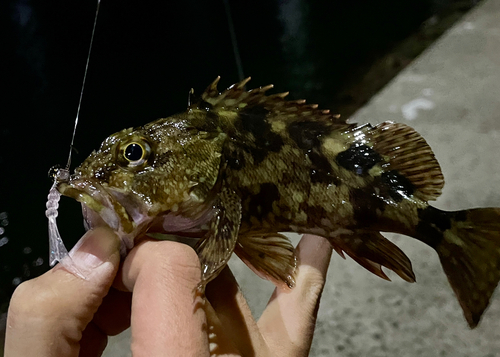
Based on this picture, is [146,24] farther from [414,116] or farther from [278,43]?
[414,116]

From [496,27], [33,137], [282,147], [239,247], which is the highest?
[282,147]

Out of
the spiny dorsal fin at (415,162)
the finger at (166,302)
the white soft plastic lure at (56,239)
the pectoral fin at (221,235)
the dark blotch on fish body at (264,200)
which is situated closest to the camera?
the finger at (166,302)

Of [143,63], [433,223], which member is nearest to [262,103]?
[433,223]

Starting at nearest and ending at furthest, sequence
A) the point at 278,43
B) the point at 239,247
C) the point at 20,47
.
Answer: the point at 239,247
the point at 278,43
the point at 20,47

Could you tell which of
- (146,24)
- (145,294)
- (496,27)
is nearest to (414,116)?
(496,27)

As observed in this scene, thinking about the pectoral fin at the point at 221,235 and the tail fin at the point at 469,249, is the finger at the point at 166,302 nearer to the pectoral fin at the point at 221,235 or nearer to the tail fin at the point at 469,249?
the pectoral fin at the point at 221,235

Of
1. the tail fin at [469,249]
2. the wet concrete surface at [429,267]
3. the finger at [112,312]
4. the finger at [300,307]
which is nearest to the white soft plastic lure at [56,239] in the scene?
the finger at [112,312]
